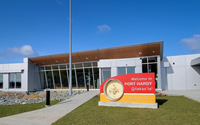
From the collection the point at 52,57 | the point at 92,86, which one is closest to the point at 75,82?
the point at 92,86

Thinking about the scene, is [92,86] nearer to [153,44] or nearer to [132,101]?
[153,44]

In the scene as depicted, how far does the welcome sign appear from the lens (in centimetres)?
858

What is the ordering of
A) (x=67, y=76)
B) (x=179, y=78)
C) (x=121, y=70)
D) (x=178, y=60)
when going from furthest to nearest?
(x=67, y=76) → (x=178, y=60) → (x=179, y=78) → (x=121, y=70)

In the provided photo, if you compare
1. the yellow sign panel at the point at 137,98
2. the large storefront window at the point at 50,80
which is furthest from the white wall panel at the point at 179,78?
the large storefront window at the point at 50,80

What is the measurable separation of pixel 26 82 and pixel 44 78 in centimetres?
291

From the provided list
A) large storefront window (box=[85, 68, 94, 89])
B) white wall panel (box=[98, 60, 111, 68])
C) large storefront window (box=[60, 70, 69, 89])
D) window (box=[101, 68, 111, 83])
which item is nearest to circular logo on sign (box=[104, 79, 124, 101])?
white wall panel (box=[98, 60, 111, 68])

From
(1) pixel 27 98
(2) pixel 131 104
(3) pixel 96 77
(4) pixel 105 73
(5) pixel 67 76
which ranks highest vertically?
(4) pixel 105 73

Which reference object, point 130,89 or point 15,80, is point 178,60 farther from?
point 15,80

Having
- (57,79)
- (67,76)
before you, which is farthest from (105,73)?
(57,79)

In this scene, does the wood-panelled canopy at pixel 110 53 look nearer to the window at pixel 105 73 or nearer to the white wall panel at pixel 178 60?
the window at pixel 105 73

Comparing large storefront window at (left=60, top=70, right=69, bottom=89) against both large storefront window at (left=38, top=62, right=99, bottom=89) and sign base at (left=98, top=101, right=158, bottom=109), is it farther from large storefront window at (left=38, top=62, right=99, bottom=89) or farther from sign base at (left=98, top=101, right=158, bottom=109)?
sign base at (left=98, top=101, right=158, bottom=109)

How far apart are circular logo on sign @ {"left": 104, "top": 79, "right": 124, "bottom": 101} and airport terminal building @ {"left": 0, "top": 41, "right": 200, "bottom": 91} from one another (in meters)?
8.95

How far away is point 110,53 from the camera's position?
764 inches

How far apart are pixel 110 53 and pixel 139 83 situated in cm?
1090
